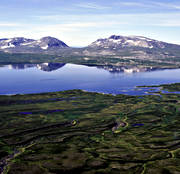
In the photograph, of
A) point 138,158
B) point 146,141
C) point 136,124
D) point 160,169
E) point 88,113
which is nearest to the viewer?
point 160,169

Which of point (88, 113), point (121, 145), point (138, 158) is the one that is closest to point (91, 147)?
point (121, 145)

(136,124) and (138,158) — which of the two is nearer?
(138,158)

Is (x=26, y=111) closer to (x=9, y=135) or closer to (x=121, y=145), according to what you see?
(x=9, y=135)

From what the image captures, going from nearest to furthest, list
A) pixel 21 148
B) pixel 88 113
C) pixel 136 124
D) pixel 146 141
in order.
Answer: pixel 21 148
pixel 146 141
pixel 136 124
pixel 88 113

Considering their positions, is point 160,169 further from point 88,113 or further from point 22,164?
Answer: point 88,113

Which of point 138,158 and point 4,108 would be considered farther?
point 4,108

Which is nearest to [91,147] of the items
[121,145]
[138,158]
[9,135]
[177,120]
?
[121,145]
